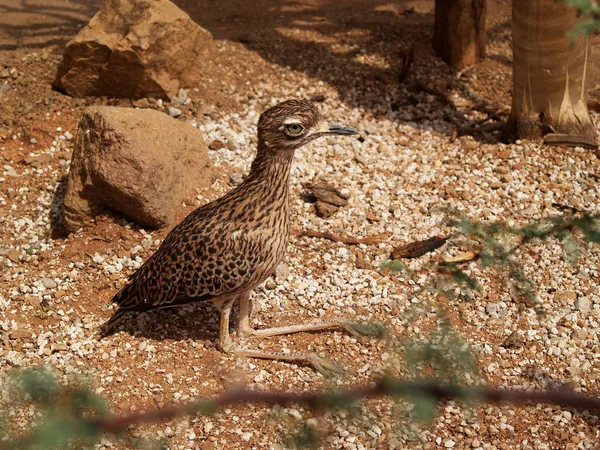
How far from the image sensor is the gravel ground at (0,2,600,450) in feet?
13.5

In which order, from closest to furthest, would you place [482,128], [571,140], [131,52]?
[571,140], [131,52], [482,128]

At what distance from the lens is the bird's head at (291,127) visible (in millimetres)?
4168

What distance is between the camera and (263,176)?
14.2 ft

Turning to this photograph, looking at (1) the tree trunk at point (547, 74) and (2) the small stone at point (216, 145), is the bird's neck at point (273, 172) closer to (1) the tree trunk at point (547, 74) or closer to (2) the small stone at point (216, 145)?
(2) the small stone at point (216, 145)

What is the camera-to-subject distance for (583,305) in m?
4.79

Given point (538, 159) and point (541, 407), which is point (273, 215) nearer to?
point (541, 407)

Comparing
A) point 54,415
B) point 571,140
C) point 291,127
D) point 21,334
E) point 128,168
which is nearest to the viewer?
point 54,415

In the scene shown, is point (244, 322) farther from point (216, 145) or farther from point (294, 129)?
point (216, 145)

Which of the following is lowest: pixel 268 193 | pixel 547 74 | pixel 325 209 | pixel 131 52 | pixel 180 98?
pixel 325 209

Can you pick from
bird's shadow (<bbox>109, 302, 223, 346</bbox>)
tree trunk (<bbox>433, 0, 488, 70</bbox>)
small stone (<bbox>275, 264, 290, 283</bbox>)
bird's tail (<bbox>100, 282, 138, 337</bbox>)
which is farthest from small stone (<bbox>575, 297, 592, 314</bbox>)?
tree trunk (<bbox>433, 0, 488, 70</bbox>)

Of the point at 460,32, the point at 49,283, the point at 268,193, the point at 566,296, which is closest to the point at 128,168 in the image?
the point at 49,283

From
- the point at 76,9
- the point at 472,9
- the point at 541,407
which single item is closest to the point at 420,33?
the point at 472,9

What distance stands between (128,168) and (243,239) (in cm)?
126

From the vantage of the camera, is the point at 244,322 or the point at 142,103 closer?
the point at 244,322
